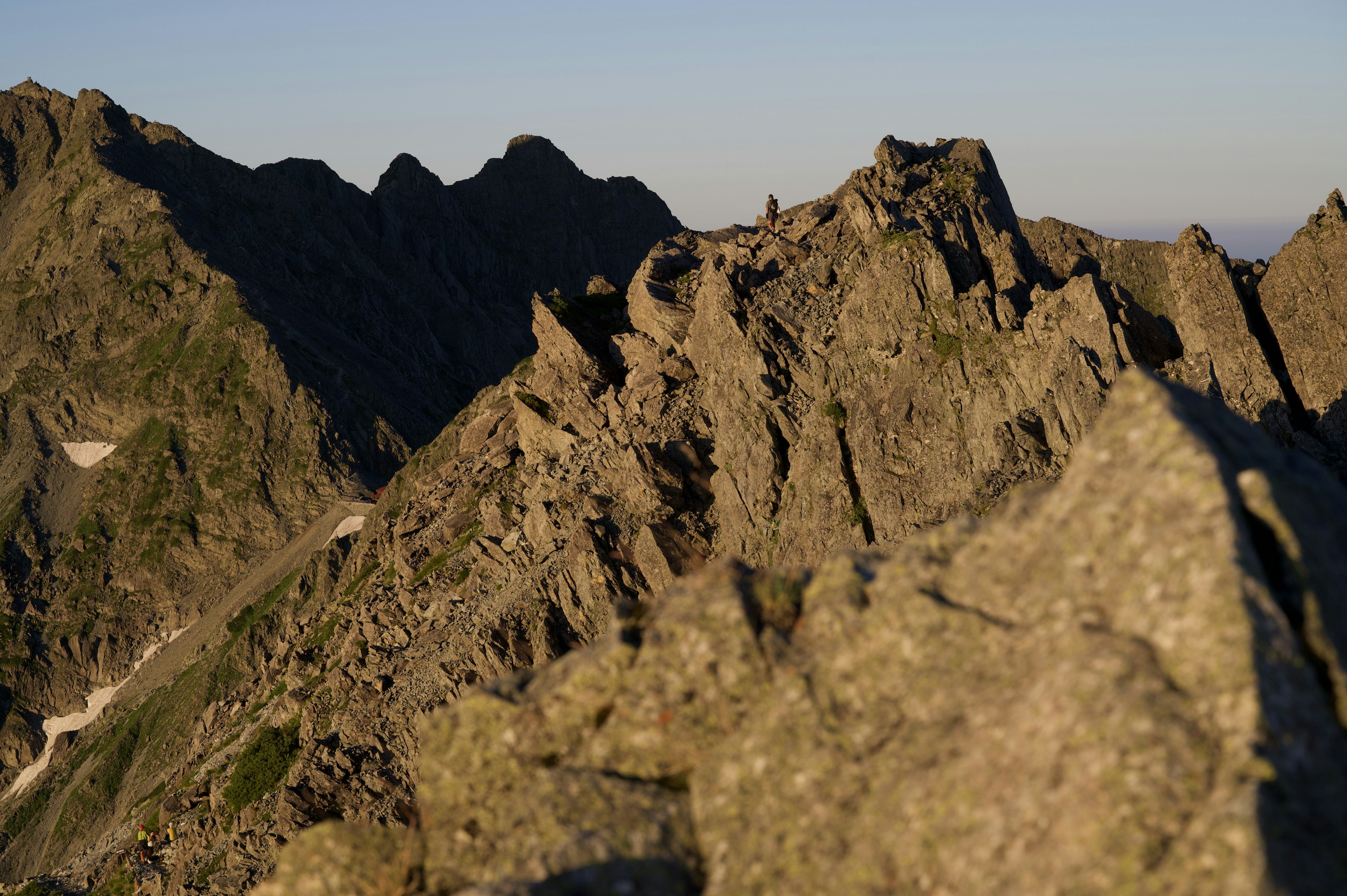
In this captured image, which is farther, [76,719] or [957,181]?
[76,719]

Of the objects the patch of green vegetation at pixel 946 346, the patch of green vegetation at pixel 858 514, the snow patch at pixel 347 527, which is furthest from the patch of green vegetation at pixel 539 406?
the snow patch at pixel 347 527

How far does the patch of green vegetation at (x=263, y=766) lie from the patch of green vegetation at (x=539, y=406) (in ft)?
106

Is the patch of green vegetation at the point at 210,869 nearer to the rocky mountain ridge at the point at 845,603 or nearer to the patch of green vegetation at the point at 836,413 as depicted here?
the rocky mountain ridge at the point at 845,603

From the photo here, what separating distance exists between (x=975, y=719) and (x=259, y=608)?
15469 centimetres

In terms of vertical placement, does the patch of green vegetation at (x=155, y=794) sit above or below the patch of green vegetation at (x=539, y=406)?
below

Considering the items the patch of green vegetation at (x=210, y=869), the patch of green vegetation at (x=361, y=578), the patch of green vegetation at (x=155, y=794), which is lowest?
the patch of green vegetation at (x=155, y=794)

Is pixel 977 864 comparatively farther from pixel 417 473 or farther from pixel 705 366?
pixel 417 473

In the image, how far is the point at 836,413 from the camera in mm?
55156

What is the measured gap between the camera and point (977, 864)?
9.43 meters

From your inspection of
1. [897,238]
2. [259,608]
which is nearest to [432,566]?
[897,238]

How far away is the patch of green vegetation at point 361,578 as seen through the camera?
101000 mm

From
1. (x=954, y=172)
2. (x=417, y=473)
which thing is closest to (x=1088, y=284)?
(x=954, y=172)

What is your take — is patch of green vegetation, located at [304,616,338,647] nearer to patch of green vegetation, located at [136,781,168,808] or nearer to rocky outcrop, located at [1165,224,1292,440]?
patch of green vegetation, located at [136,781,168,808]

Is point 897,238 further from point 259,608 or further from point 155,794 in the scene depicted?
point 259,608
